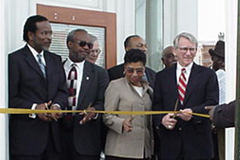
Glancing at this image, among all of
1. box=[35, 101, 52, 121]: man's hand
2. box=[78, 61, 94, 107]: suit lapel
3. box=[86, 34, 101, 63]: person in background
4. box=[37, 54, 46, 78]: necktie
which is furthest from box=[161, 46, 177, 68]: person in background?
box=[35, 101, 52, 121]: man's hand

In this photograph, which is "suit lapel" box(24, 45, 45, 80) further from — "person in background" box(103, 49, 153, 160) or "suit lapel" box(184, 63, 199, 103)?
"suit lapel" box(184, 63, 199, 103)

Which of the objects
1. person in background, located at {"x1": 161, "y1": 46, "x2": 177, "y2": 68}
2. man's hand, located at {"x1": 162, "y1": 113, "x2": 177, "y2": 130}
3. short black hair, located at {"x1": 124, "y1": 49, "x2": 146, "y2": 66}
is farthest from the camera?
person in background, located at {"x1": 161, "y1": 46, "x2": 177, "y2": 68}

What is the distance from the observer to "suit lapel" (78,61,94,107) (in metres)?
3.93

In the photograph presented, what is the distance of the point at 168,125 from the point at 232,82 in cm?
81

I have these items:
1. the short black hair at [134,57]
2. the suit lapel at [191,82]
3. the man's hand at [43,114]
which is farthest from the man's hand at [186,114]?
the man's hand at [43,114]

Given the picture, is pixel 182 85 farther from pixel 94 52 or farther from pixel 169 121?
pixel 94 52

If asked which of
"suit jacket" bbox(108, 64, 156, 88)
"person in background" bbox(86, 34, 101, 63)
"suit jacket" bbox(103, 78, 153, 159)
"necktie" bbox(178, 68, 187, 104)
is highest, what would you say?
"person in background" bbox(86, 34, 101, 63)

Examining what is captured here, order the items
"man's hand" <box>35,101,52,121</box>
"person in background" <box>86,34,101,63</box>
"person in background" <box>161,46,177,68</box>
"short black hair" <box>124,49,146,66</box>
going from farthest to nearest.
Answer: "person in background" <box>161,46,177,68</box> → "person in background" <box>86,34,101,63</box> → "short black hair" <box>124,49,146,66</box> → "man's hand" <box>35,101,52,121</box>

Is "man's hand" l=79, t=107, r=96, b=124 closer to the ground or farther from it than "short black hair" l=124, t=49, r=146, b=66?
closer to the ground

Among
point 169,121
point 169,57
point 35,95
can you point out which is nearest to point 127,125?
point 169,121

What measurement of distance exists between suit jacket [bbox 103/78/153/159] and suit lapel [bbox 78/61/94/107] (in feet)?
0.67

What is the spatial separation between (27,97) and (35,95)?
7 centimetres

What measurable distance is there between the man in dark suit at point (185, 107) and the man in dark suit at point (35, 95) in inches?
36.7

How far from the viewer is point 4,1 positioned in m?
3.36
